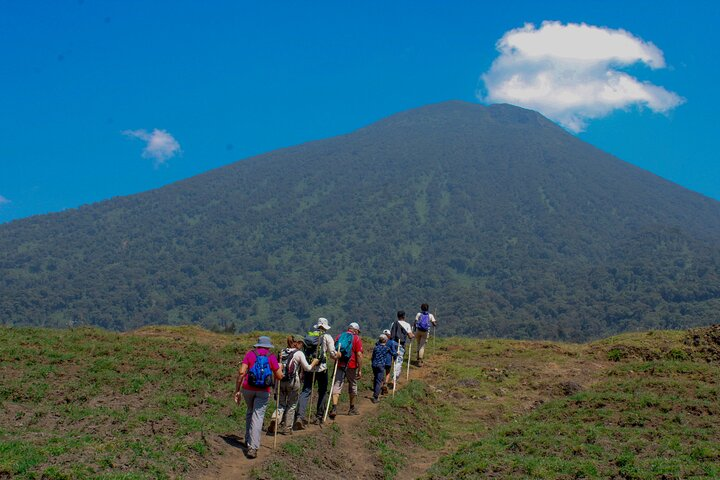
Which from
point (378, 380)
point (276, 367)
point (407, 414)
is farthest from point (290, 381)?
point (378, 380)

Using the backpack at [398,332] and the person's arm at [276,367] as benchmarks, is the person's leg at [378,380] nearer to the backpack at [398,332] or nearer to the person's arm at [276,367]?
the backpack at [398,332]

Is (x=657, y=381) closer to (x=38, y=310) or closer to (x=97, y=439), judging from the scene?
(x=97, y=439)

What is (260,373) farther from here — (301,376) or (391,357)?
(391,357)

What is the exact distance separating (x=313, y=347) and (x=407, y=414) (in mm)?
3873

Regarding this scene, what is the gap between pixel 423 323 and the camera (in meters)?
21.8

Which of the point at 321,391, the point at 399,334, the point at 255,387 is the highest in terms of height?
the point at 399,334

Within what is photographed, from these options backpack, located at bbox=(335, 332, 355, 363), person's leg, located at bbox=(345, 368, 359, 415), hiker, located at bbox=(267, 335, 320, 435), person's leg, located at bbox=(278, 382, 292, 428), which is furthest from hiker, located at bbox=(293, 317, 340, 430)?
person's leg, located at bbox=(345, 368, 359, 415)

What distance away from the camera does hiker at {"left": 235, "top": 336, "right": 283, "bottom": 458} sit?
1191 cm

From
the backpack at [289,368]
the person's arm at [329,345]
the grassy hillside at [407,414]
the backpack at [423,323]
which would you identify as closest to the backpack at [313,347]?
the person's arm at [329,345]

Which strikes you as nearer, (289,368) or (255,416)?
(255,416)

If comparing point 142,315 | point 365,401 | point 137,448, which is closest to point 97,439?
point 137,448

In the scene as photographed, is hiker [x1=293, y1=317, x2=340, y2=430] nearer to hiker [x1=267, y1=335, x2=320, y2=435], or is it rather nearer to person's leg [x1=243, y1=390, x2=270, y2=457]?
hiker [x1=267, y1=335, x2=320, y2=435]

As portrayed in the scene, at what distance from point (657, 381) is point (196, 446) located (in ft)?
41.1

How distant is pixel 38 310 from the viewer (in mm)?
172125
